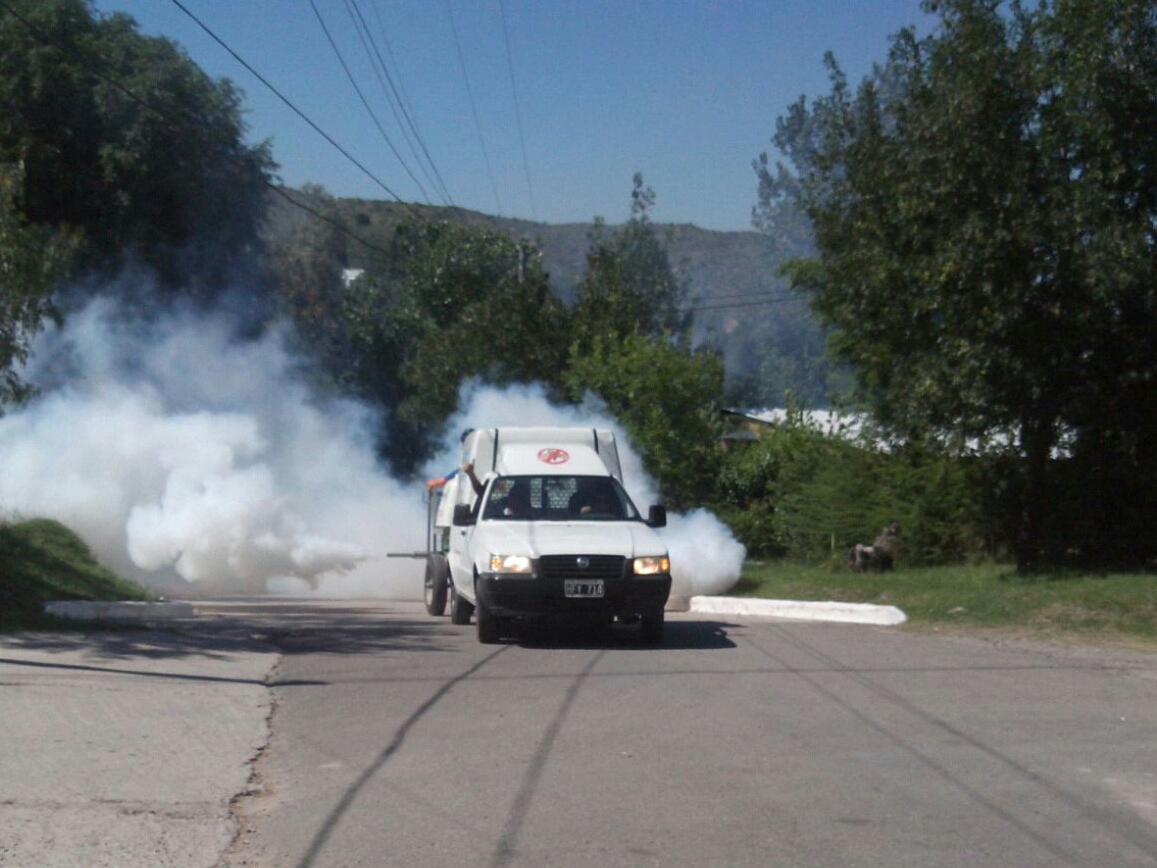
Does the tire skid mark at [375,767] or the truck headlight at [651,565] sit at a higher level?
the truck headlight at [651,565]

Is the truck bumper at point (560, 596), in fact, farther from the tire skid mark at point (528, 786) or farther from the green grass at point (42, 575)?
the green grass at point (42, 575)

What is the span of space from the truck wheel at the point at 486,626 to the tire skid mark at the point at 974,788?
10.1 ft

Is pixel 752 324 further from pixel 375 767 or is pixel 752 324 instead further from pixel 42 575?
pixel 375 767

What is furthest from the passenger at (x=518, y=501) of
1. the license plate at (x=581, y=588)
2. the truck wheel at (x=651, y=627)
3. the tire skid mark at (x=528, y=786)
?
the tire skid mark at (x=528, y=786)

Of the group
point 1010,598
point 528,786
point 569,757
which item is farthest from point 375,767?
point 1010,598

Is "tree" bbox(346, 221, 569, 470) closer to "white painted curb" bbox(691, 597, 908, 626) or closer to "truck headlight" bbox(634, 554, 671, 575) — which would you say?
"white painted curb" bbox(691, 597, 908, 626)

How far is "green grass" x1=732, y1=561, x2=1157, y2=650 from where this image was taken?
14.9m

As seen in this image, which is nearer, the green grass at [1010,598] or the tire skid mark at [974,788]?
the tire skid mark at [974,788]

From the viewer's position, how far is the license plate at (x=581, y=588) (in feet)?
43.4

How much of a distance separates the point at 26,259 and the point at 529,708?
9869mm

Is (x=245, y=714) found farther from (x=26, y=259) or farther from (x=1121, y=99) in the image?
(x=1121, y=99)

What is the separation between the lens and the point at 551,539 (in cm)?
1373

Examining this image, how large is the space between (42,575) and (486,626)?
6537mm

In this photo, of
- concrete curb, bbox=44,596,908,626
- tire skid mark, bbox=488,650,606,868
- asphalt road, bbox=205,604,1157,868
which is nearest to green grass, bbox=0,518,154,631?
concrete curb, bbox=44,596,908,626
